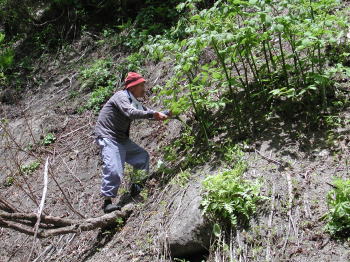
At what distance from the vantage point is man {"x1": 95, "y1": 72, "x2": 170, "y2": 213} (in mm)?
5898

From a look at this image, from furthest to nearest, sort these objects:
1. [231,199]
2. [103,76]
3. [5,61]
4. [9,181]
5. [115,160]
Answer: [5,61]
[103,76]
[9,181]
[115,160]
[231,199]

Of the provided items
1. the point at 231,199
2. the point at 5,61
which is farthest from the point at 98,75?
the point at 231,199

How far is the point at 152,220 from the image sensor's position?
539cm

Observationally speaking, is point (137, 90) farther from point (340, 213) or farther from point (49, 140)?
point (340, 213)

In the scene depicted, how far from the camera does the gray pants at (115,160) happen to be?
5898 mm

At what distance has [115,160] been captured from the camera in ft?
19.7

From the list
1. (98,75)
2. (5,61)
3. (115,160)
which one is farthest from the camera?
(5,61)

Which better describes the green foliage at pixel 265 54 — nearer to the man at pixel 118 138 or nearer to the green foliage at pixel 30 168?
the man at pixel 118 138

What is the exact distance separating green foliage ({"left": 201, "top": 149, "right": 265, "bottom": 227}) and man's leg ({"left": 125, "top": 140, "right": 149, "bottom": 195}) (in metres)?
1.82

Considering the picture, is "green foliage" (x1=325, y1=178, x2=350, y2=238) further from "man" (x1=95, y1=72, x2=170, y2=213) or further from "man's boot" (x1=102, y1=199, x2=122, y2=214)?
"man's boot" (x1=102, y1=199, x2=122, y2=214)

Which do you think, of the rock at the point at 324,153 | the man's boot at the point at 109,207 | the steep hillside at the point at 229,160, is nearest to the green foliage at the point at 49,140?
the steep hillside at the point at 229,160

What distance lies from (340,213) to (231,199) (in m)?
Answer: 1.13

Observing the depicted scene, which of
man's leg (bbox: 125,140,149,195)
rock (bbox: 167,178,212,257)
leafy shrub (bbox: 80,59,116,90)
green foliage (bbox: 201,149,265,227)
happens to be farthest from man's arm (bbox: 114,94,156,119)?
leafy shrub (bbox: 80,59,116,90)

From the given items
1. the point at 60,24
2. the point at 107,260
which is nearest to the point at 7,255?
the point at 107,260
